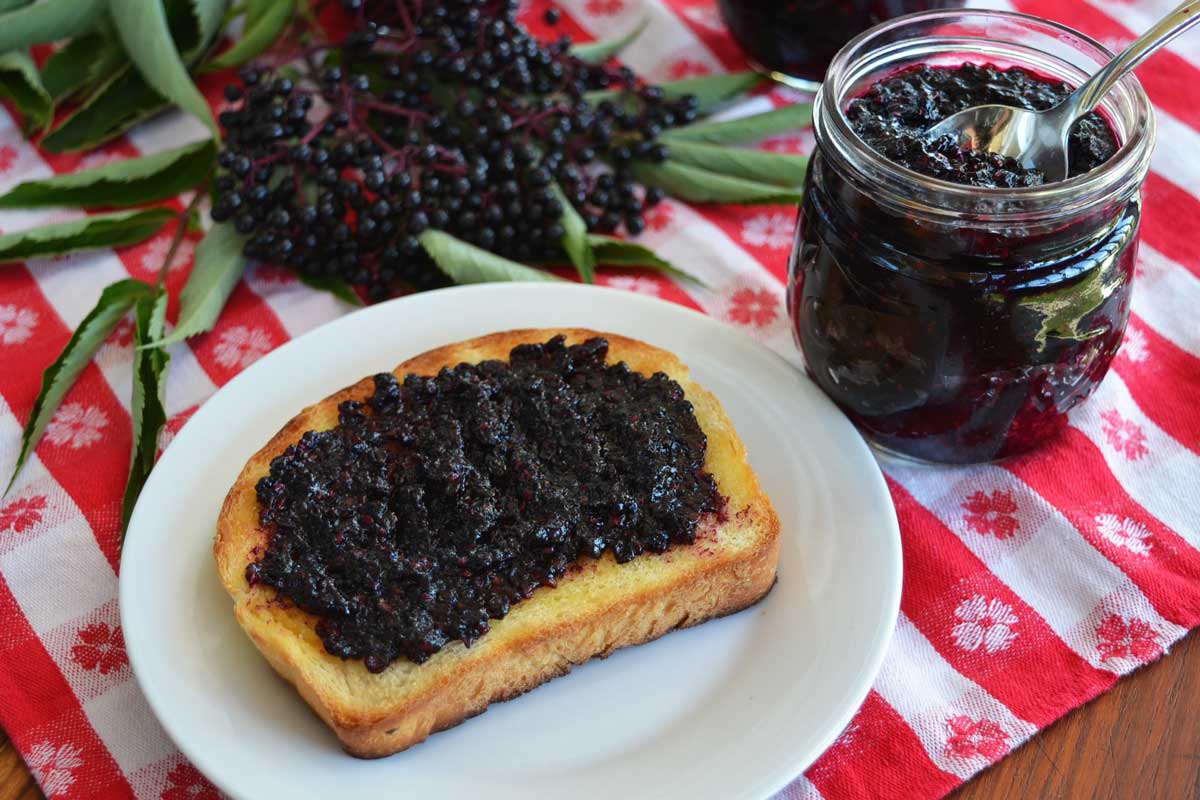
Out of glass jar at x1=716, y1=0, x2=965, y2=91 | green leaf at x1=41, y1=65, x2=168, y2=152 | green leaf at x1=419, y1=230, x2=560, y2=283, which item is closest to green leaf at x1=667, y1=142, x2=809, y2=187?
glass jar at x1=716, y1=0, x2=965, y2=91

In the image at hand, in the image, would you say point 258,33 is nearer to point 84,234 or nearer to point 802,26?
point 84,234

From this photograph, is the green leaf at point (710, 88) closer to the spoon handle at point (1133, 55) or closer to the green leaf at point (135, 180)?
the green leaf at point (135, 180)

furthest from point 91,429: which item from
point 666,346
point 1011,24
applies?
point 1011,24

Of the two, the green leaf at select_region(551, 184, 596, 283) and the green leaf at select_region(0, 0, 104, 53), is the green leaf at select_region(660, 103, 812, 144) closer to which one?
the green leaf at select_region(551, 184, 596, 283)

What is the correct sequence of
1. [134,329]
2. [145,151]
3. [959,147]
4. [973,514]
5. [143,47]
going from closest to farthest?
[959,147], [973,514], [134,329], [143,47], [145,151]

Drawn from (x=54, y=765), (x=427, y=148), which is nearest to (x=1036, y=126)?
(x=427, y=148)

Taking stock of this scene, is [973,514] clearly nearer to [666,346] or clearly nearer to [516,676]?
[666,346]
